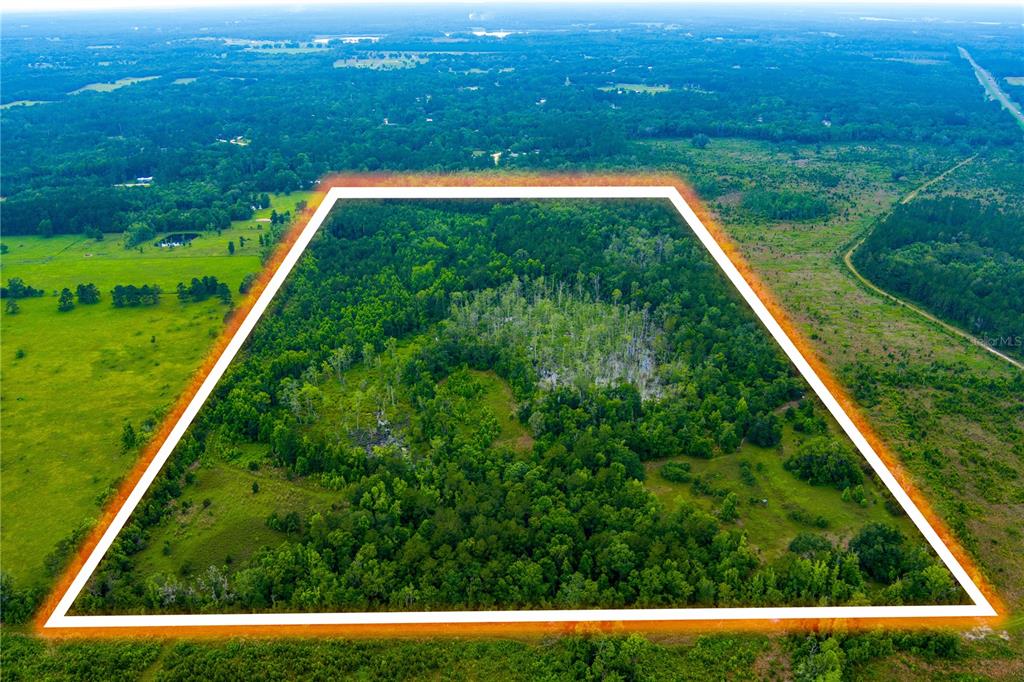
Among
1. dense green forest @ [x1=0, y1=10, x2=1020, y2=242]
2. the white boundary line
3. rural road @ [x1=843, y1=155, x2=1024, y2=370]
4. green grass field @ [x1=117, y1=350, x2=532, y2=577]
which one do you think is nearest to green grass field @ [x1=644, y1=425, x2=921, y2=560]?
green grass field @ [x1=117, y1=350, x2=532, y2=577]

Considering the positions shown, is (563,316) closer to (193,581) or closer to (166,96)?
(193,581)

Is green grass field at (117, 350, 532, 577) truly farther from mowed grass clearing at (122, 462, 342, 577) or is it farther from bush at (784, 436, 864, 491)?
bush at (784, 436, 864, 491)

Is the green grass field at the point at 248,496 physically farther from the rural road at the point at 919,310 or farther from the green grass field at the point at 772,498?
the rural road at the point at 919,310

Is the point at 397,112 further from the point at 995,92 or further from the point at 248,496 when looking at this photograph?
the point at 995,92

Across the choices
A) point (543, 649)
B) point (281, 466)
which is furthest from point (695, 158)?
point (543, 649)

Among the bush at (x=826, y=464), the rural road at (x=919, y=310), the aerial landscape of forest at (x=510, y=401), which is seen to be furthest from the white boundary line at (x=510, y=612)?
the rural road at (x=919, y=310)

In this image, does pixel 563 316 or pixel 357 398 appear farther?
pixel 563 316
